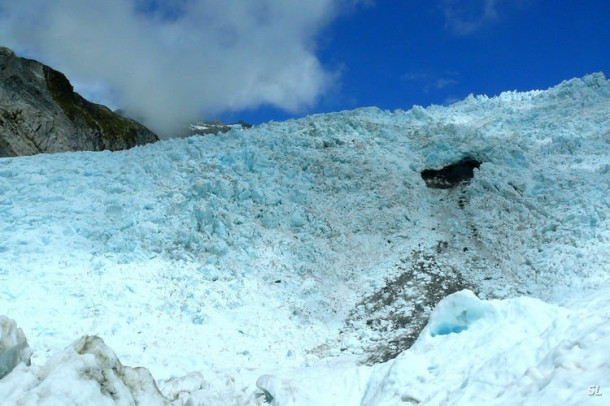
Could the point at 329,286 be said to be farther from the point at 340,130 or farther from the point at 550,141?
the point at 550,141

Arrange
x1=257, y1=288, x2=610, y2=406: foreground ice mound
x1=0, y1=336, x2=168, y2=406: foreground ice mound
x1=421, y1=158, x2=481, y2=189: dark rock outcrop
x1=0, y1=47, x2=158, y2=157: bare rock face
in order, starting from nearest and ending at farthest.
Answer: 1. x1=257, y1=288, x2=610, y2=406: foreground ice mound
2. x1=0, y1=336, x2=168, y2=406: foreground ice mound
3. x1=421, y1=158, x2=481, y2=189: dark rock outcrop
4. x1=0, y1=47, x2=158, y2=157: bare rock face

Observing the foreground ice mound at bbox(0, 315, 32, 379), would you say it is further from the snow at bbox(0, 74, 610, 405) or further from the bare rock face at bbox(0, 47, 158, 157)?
the bare rock face at bbox(0, 47, 158, 157)

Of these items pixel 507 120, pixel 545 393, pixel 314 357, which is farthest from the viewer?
pixel 507 120

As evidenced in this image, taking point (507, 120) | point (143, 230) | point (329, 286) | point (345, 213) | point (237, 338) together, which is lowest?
point (237, 338)

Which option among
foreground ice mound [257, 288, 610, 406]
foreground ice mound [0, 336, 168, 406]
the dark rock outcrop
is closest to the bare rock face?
the dark rock outcrop

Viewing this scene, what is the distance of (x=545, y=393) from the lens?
727 centimetres

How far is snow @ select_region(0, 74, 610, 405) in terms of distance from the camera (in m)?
9.39

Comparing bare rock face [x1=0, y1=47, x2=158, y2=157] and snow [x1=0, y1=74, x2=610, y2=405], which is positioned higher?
bare rock face [x1=0, y1=47, x2=158, y2=157]

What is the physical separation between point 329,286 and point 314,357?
156 inches

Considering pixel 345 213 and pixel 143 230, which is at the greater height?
pixel 345 213

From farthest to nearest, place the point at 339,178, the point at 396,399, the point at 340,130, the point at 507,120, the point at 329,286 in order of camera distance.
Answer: the point at 507,120 < the point at 340,130 < the point at 339,178 < the point at 329,286 < the point at 396,399

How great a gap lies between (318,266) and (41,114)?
46.8 m

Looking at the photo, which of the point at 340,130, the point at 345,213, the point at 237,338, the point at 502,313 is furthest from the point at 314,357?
the point at 340,130

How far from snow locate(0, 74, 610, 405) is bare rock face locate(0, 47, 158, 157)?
31.6 metres
